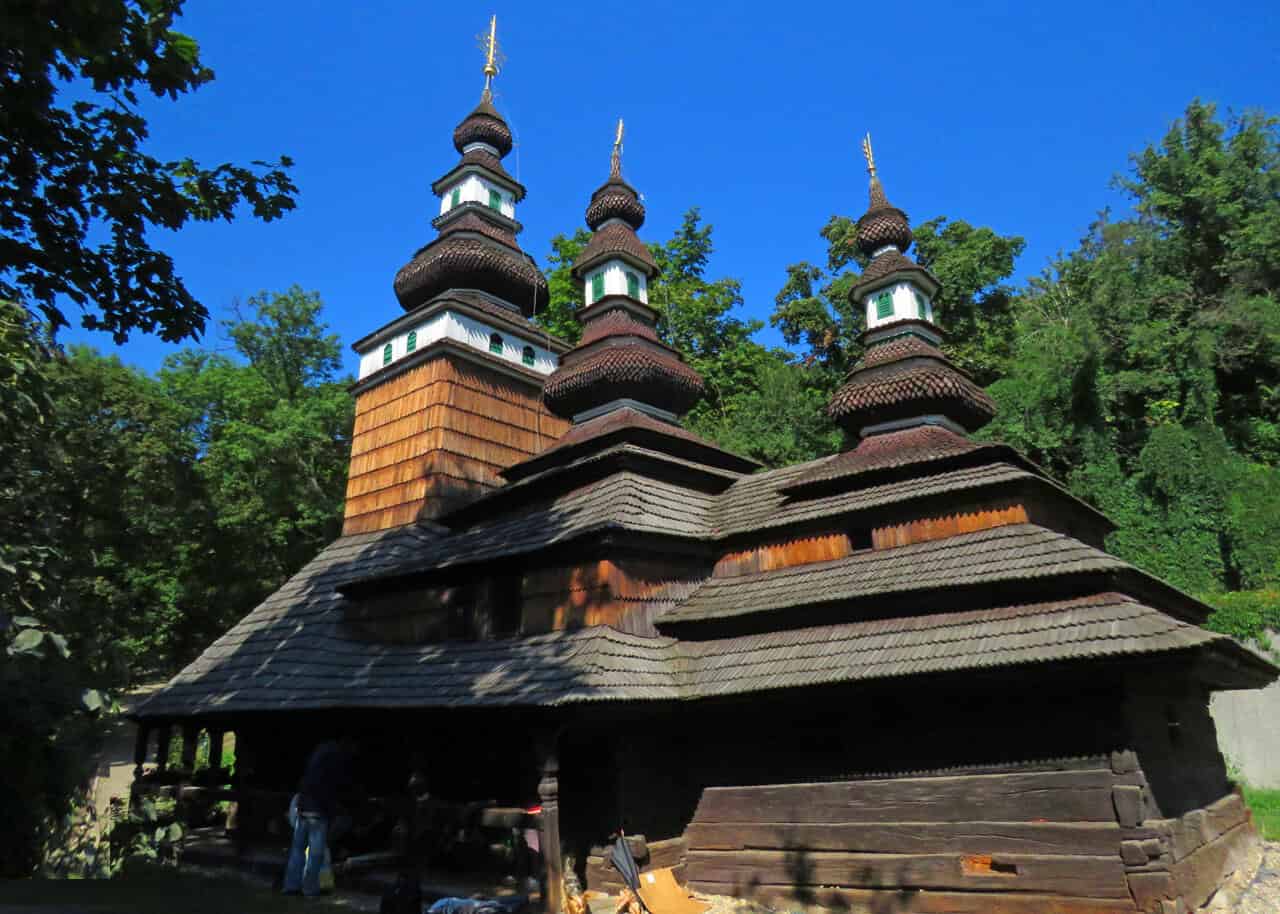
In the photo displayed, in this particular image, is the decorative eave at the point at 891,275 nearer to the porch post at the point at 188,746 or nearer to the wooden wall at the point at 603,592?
the wooden wall at the point at 603,592

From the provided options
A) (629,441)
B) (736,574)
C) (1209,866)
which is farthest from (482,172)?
(1209,866)

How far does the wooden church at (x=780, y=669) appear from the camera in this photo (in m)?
8.34

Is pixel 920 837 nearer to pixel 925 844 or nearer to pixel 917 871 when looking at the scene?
pixel 925 844

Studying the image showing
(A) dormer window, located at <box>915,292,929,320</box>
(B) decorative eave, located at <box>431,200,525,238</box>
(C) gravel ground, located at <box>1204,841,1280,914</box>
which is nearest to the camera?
(C) gravel ground, located at <box>1204,841,1280,914</box>

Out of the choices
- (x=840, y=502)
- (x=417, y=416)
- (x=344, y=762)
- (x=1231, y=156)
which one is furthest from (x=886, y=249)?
(x=1231, y=156)

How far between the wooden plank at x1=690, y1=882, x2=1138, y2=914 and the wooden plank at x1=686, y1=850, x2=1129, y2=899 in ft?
0.21

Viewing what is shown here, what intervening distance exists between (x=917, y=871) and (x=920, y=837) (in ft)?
1.10

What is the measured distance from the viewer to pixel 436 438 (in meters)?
18.9

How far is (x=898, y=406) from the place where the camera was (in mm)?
13227

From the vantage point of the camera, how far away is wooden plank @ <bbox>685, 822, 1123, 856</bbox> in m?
7.93

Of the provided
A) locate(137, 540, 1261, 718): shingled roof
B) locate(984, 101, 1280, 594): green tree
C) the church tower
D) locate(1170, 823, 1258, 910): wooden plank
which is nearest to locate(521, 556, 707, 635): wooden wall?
locate(137, 540, 1261, 718): shingled roof

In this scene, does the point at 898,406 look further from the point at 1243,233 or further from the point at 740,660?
the point at 1243,233

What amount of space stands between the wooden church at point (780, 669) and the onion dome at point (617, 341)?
0.07 m

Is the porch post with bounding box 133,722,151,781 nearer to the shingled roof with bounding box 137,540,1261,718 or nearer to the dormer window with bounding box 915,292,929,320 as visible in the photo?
the shingled roof with bounding box 137,540,1261,718
